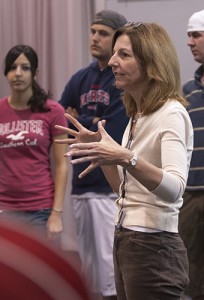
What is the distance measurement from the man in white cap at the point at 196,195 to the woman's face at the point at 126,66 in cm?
129

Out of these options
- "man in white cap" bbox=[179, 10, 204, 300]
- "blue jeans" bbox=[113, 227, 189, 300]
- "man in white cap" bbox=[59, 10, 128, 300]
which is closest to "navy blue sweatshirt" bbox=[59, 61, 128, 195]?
"man in white cap" bbox=[59, 10, 128, 300]

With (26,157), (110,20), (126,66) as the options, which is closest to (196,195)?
(26,157)

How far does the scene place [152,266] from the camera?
1.95 m

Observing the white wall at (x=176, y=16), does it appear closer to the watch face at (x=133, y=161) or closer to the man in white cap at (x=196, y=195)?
the man in white cap at (x=196, y=195)

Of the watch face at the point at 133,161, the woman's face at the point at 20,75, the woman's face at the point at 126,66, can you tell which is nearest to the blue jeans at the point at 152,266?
the watch face at the point at 133,161

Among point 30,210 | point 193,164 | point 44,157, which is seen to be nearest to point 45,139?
point 44,157

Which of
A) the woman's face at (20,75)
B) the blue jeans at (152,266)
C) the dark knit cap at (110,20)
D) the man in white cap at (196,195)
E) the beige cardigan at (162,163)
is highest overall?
the beige cardigan at (162,163)

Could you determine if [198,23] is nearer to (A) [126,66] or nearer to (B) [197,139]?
(B) [197,139]

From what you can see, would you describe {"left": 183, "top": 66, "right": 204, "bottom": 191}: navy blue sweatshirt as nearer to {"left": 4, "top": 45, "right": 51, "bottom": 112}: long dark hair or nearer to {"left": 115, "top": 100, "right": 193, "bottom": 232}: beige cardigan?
{"left": 4, "top": 45, "right": 51, "bottom": 112}: long dark hair

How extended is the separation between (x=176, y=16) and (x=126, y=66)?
250 cm

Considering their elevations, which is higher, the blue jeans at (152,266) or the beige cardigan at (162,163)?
the beige cardigan at (162,163)

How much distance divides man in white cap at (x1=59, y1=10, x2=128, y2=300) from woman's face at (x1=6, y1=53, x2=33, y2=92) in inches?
10.7

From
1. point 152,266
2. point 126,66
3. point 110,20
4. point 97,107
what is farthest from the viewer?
point 110,20

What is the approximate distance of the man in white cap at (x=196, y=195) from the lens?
10.9 ft
